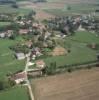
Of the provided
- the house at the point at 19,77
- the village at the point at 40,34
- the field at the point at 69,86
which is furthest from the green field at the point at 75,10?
the house at the point at 19,77

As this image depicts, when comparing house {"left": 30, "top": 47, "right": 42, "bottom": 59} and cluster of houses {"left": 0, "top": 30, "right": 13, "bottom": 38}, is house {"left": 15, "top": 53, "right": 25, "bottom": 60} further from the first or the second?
cluster of houses {"left": 0, "top": 30, "right": 13, "bottom": 38}

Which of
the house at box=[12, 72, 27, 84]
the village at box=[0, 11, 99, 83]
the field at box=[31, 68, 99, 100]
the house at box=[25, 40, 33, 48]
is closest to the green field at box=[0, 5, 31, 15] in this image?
the village at box=[0, 11, 99, 83]

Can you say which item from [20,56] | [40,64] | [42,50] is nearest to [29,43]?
[42,50]

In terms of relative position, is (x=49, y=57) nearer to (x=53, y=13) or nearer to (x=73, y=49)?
(x=73, y=49)

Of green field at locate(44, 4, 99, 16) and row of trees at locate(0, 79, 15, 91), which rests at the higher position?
green field at locate(44, 4, 99, 16)

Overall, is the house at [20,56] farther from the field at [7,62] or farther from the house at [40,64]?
the house at [40,64]

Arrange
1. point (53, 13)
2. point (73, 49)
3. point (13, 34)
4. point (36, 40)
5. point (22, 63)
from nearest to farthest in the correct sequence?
point (22, 63), point (73, 49), point (36, 40), point (13, 34), point (53, 13)

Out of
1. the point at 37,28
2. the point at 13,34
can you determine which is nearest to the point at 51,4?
the point at 37,28
